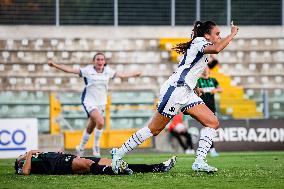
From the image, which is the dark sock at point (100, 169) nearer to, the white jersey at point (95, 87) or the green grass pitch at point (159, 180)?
the green grass pitch at point (159, 180)

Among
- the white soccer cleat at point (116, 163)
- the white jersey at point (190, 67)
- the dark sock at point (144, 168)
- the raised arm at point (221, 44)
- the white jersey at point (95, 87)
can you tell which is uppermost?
the raised arm at point (221, 44)

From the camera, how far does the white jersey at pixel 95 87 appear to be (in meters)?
19.9

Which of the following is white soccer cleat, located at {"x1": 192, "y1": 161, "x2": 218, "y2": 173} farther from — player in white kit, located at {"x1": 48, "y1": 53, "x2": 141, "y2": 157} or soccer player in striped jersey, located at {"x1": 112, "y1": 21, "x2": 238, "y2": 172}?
player in white kit, located at {"x1": 48, "y1": 53, "x2": 141, "y2": 157}

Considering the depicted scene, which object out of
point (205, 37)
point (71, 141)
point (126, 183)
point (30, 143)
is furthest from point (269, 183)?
point (71, 141)

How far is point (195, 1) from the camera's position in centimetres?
2922

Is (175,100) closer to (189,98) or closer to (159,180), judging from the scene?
(189,98)

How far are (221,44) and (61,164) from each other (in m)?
2.85

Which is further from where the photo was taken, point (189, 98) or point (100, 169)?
point (189, 98)

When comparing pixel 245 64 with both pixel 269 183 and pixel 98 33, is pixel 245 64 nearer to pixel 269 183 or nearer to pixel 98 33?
pixel 98 33

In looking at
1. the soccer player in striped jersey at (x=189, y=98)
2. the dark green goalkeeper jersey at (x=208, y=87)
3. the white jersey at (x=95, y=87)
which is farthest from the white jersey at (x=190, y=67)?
the white jersey at (x=95, y=87)

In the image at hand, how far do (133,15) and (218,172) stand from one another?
16.8 meters

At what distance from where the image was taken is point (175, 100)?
1248cm

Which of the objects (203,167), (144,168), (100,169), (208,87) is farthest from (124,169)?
(208,87)

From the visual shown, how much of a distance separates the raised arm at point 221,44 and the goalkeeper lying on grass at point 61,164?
202 centimetres
